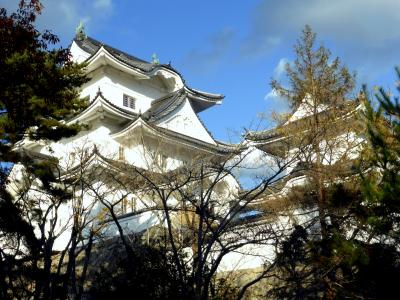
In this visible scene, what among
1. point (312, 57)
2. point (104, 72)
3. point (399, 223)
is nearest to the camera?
point (399, 223)

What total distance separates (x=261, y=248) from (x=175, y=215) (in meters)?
2.47

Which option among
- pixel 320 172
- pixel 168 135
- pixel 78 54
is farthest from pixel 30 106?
pixel 78 54

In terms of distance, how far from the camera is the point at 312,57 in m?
11.6

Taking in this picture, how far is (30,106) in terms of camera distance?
964cm

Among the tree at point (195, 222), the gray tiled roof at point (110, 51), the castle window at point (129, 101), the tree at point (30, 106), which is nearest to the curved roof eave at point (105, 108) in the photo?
the castle window at point (129, 101)

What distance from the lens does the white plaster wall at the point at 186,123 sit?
74.2 ft

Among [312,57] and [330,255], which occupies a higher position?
[312,57]

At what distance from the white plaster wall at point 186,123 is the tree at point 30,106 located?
10740mm

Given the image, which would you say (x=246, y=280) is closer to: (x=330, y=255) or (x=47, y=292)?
(x=330, y=255)

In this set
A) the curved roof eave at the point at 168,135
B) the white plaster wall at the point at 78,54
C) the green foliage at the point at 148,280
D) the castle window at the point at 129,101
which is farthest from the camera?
the white plaster wall at the point at 78,54

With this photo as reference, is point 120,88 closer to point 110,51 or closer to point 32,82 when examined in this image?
point 110,51

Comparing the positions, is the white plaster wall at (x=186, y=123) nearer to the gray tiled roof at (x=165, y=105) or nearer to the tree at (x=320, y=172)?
the gray tiled roof at (x=165, y=105)

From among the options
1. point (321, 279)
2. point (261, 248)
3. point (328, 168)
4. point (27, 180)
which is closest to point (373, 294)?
point (321, 279)

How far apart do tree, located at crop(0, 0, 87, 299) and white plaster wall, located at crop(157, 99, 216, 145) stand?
10740 mm
